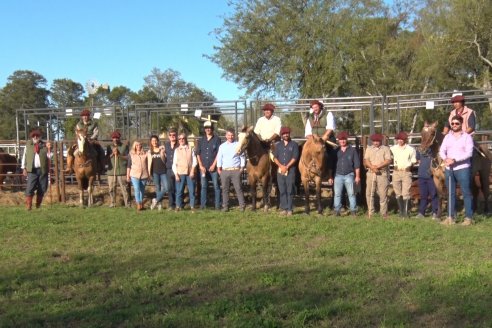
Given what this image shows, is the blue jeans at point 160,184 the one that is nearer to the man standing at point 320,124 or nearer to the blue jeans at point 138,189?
the blue jeans at point 138,189

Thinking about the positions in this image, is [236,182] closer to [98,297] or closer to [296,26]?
[98,297]

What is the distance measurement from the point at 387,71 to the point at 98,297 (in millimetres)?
29788

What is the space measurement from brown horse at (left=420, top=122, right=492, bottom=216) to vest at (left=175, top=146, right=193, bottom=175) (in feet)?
18.1

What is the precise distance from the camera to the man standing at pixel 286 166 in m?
12.9

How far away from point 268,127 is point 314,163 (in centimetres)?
172

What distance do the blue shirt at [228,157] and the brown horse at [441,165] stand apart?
13.9ft

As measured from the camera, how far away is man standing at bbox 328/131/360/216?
12.5m

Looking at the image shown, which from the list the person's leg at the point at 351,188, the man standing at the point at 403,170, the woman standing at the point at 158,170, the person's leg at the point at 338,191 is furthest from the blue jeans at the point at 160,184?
the man standing at the point at 403,170

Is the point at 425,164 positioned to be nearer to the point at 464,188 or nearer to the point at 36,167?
the point at 464,188

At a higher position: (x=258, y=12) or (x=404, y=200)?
(x=258, y=12)

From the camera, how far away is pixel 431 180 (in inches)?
477

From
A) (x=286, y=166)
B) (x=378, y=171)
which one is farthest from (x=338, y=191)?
(x=286, y=166)

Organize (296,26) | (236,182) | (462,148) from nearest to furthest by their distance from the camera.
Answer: (462,148)
(236,182)
(296,26)

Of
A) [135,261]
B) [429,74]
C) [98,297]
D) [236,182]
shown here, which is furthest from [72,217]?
Answer: [429,74]
